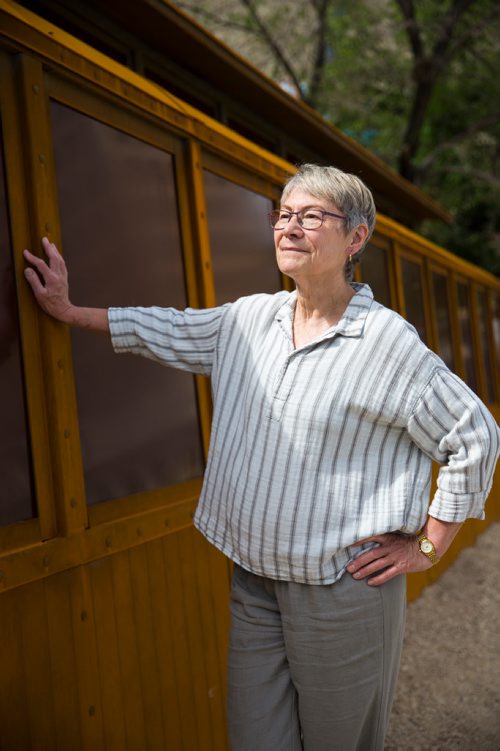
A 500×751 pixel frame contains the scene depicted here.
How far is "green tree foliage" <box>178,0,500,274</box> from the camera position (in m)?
14.2

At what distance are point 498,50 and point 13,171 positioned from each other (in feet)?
50.4

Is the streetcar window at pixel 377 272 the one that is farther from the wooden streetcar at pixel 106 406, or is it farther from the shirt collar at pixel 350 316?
the shirt collar at pixel 350 316


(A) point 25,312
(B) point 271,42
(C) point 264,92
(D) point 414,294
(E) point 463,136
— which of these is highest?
(B) point 271,42

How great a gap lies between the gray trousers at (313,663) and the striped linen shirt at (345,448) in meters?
0.08

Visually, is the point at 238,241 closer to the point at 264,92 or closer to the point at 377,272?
the point at 264,92

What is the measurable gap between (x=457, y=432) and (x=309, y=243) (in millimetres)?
586

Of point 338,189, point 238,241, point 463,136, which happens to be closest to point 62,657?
point 338,189

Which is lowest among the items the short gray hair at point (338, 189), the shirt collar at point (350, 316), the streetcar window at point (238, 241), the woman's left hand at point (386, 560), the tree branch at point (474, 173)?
the woman's left hand at point (386, 560)

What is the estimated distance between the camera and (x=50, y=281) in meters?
2.15

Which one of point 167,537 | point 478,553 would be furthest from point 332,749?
point 478,553

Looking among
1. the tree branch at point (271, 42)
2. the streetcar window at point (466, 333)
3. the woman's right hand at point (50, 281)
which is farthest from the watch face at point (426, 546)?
the tree branch at point (271, 42)

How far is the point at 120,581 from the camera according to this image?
8.01ft

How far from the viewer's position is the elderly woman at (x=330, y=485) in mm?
1884

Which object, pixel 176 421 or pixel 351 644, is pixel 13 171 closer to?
pixel 176 421
